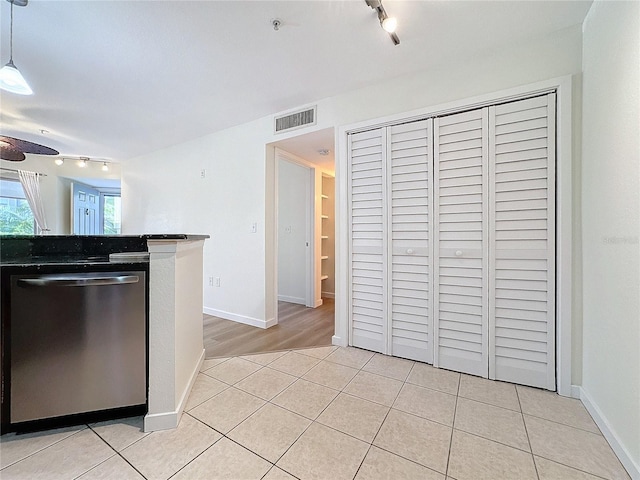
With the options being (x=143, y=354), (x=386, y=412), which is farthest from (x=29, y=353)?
(x=386, y=412)

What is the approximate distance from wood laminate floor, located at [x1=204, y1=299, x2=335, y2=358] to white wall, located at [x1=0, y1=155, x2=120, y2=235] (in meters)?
4.11

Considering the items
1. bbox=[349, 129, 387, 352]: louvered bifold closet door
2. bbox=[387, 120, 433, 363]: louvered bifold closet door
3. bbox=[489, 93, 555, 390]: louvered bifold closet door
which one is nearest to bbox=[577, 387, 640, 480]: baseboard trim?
bbox=[489, 93, 555, 390]: louvered bifold closet door

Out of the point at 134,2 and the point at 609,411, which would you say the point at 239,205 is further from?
the point at 609,411

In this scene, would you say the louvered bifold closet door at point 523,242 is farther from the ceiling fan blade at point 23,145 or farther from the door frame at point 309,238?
the ceiling fan blade at point 23,145

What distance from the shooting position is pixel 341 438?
134cm

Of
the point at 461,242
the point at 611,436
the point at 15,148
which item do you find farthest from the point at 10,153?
the point at 611,436

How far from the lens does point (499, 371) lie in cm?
191

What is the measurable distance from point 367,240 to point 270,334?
151cm

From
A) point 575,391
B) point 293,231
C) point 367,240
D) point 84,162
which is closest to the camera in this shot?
point 575,391

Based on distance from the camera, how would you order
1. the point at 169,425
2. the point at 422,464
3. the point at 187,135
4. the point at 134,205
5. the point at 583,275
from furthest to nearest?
1. the point at 134,205
2. the point at 187,135
3. the point at 583,275
4. the point at 169,425
5. the point at 422,464

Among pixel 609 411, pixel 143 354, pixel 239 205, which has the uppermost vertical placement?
pixel 239 205

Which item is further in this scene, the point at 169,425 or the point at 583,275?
the point at 583,275

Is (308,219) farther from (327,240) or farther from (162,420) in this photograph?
(162,420)

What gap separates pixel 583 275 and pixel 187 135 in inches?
176
